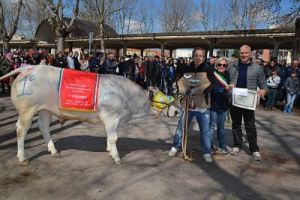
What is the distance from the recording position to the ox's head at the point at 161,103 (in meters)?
6.27

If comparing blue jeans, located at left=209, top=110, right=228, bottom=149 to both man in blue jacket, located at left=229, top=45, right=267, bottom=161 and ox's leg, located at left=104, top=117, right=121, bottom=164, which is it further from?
ox's leg, located at left=104, top=117, right=121, bottom=164

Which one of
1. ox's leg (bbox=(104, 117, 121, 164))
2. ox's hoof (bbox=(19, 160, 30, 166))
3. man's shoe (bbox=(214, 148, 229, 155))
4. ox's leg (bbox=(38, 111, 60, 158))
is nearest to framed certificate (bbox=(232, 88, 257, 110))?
man's shoe (bbox=(214, 148, 229, 155))

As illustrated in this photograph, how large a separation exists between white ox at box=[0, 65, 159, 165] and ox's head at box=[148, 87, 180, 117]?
347 millimetres

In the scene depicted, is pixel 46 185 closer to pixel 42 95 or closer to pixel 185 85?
pixel 42 95

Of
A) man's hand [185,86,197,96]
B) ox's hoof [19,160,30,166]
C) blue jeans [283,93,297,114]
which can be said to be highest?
man's hand [185,86,197,96]

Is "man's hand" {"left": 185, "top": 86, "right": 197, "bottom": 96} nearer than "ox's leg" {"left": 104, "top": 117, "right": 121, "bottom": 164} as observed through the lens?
No

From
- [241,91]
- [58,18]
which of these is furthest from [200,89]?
[58,18]

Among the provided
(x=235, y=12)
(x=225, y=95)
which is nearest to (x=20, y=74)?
(x=225, y=95)

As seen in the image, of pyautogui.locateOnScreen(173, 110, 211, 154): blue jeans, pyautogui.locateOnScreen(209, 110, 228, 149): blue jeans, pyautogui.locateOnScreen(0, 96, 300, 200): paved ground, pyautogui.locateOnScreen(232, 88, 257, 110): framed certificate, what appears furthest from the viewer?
pyautogui.locateOnScreen(209, 110, 228, 149): blue jeans

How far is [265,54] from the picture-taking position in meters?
76.3

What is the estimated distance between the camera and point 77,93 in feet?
18.9

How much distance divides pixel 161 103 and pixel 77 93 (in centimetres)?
145

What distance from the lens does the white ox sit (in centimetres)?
572

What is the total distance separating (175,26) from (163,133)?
52.3 m
